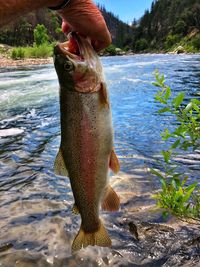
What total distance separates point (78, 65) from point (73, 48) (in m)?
0.11

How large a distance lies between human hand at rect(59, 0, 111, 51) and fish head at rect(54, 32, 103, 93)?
0.05m

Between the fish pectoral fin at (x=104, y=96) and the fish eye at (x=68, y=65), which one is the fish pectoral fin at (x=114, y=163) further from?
the fish eye at (x=68, y=65)

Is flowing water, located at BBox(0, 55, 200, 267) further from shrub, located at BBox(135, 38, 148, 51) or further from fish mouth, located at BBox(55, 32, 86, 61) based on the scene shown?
shrub, located at BBox(135, 38, 148, 51)

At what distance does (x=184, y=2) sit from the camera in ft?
549

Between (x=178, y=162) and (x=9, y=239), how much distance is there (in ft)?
11.4

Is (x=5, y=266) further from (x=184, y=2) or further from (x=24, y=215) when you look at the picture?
(x=184, y=2)

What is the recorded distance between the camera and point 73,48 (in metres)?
2.12

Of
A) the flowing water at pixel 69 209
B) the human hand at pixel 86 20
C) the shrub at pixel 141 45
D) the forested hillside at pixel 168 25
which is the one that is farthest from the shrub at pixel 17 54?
the shrub at pixel 141 45

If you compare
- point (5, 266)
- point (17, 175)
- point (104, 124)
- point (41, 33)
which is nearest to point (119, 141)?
point (17, 175)

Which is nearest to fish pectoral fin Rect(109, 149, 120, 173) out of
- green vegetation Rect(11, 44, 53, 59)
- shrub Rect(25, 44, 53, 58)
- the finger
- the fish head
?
the fish head

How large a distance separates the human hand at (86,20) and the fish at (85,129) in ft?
0.18

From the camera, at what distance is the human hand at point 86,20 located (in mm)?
2076

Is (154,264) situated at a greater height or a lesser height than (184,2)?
lesser

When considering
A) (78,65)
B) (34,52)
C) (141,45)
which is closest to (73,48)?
(78,65)
